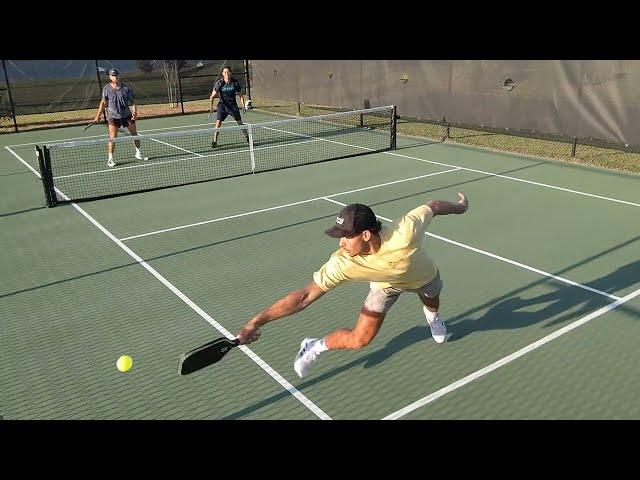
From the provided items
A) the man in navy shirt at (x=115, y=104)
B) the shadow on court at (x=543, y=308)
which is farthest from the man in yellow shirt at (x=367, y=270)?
the man in navy shirt at (x=115, y=104)

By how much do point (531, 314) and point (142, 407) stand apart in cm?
377

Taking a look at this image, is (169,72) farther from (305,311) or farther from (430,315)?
(430,315)

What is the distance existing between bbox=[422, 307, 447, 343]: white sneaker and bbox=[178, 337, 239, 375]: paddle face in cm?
193

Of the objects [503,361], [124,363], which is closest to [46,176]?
[124,363]

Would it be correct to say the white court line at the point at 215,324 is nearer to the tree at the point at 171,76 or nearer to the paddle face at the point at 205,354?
the paddle face at the point at 205,354

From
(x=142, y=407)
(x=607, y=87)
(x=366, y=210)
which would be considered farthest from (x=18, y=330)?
(x=607, y=87)

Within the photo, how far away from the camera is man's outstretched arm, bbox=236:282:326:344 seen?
3880 millimetres

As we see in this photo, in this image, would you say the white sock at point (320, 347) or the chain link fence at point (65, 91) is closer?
the white sock at point (320, 347)

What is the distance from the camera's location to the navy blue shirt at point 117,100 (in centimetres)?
1241

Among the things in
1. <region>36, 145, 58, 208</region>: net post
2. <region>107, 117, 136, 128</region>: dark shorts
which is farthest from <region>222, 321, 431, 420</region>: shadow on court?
<region>107, 117, 136, 128</region>: dark shorts

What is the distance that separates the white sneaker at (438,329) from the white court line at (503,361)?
49 centimetres

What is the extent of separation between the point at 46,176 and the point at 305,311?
607 cm

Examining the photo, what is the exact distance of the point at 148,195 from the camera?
1040 cm

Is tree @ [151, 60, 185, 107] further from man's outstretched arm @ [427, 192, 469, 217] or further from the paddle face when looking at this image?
the paddle face
